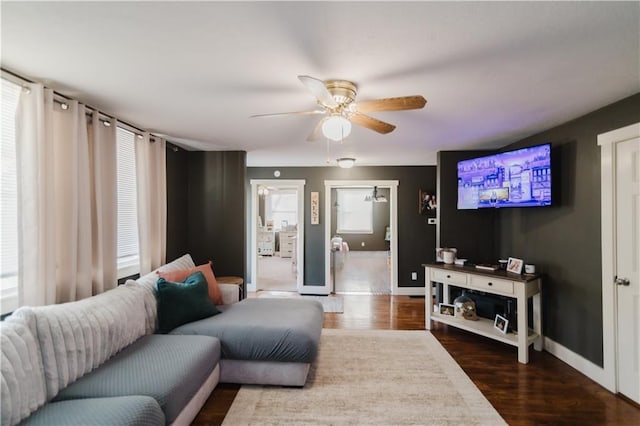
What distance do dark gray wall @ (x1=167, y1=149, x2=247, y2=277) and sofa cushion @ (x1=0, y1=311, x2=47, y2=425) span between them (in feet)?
8.21

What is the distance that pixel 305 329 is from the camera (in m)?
2.44

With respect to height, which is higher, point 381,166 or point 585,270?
point 381,166

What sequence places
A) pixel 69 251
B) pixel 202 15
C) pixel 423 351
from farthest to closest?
pixel 423 351
pixel 69 251
pixel 202 15

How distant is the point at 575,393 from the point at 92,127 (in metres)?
4.70

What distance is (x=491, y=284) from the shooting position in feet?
10.3

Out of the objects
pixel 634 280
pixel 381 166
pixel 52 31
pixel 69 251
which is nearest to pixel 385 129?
pixel 52 31

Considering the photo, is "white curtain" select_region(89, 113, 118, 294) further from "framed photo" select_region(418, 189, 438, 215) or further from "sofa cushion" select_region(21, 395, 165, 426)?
"framed photo" select_region(418, 189, 438, 215)

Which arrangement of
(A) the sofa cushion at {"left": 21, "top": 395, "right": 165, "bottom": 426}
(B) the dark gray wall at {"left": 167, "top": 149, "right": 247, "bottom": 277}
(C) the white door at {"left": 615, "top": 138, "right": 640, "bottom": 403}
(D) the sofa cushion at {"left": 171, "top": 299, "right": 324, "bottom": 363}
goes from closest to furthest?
(A) the sofa cushion at {"left": 21, "top": 395, "right": 165, "bottom": 426} < (C) the white door at {"left": 615, "top": 138, "right": 640, "bottom": 403} < (D) the sofa cushion at {"left": 171, "top": 299, "right": 324, "bottom": 363} < (B) the dark gray wall at {"left": 167, "top": 149, "right": 247, "bottom": 277}

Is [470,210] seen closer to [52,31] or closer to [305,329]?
[305,329]

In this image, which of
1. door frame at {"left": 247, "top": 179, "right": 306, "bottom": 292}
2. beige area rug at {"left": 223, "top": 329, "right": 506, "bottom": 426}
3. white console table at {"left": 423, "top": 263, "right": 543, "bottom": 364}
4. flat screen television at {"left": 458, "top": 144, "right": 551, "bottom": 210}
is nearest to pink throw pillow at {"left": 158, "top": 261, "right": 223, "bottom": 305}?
beige area rug at {"left": 223, "top": 329, "right": 506, "bottom": 426}

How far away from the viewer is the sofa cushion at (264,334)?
2.32 meters

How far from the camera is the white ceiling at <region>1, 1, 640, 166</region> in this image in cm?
126

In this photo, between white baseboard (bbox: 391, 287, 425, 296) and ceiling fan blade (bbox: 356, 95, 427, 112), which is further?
white baseboard (bbox: 391, 287, 425, 296)

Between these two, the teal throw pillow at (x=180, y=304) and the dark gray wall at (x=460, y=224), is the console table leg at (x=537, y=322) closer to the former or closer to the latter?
the dark gray wall at (x=460, y=224)
